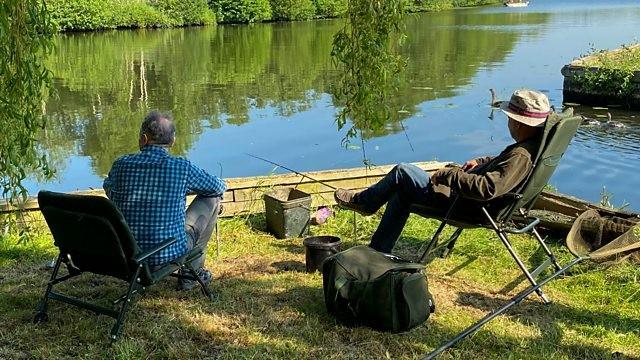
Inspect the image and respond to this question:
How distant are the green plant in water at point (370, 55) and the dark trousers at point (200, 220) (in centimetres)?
121

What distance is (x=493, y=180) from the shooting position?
3.70 m

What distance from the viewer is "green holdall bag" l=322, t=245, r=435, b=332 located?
3230mm

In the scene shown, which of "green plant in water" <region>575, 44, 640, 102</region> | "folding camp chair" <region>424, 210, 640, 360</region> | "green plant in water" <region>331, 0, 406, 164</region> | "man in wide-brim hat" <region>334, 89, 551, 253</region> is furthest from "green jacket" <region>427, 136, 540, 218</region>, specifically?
"green plant in water" <region>575, 44, 640, 102</region>

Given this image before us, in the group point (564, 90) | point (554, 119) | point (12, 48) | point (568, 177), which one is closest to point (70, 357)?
point (12, 48)

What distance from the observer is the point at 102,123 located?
44.5 feet

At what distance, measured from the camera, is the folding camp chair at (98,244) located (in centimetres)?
310

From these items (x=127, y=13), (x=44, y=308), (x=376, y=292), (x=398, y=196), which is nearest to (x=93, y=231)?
(x=44, y=308)

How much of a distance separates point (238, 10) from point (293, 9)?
14.4 ft

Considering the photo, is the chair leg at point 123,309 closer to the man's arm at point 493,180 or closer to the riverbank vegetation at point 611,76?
the man's arm at point 493,180

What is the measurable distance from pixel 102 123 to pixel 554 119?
1140 centimetres

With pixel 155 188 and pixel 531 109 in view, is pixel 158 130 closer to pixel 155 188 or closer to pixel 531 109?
pixel 155 188

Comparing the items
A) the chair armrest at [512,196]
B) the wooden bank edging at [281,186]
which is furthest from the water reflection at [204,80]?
the chair armrest at [512,196]

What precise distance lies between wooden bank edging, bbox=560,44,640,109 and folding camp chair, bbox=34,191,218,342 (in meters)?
13.6

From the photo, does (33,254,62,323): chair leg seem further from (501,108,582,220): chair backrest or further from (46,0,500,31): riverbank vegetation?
(46,0,500,31): riverbank vegetation
